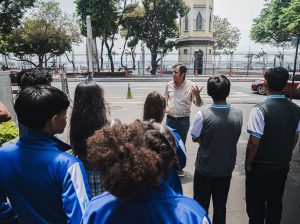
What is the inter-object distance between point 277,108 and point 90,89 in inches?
70.8

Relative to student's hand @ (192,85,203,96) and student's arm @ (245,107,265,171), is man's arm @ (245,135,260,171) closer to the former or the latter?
student's arm @ (245,107,265,171)

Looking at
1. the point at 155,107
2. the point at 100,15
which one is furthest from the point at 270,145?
the point at 100,15

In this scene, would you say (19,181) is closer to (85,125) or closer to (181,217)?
(85,125)

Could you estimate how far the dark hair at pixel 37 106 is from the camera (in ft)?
5.74

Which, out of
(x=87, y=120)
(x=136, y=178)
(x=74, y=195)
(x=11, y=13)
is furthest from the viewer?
(x=11, y=13)

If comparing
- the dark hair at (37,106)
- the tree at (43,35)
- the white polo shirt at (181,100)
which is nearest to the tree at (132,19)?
the tree at (43,35)

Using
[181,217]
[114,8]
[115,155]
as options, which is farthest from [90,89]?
[114,8]

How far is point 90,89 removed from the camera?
Result: 8.21 feet

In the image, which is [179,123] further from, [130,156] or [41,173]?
[130,156]

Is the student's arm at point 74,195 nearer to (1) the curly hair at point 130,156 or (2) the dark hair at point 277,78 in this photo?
(1) the curly hair at point 130,156

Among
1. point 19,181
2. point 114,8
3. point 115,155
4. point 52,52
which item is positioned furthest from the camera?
point 52,52

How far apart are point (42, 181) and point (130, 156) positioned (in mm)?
715

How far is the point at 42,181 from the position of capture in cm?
162

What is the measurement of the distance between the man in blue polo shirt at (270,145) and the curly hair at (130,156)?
6.15 ft
